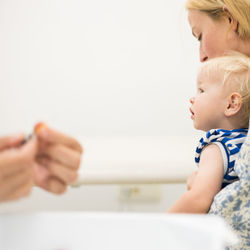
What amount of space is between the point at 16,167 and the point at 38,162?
0.10 meters

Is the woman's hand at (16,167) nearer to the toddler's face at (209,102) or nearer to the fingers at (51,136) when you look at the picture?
the fingers at (51,136)

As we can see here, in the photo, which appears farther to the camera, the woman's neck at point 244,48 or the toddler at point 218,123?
the woman's neck at point 244,48

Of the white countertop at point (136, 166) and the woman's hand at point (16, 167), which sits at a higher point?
the woman's hand at point (16, 167)

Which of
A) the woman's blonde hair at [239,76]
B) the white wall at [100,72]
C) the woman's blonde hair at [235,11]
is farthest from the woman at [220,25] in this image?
the white wall at [100,72]

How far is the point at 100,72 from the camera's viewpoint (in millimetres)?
1952

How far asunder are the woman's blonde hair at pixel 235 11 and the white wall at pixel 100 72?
94 cm

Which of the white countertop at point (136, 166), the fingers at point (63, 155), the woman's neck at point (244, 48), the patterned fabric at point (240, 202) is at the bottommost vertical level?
the white countertop at point (136, 166)

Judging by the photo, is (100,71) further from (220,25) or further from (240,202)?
(240,202)

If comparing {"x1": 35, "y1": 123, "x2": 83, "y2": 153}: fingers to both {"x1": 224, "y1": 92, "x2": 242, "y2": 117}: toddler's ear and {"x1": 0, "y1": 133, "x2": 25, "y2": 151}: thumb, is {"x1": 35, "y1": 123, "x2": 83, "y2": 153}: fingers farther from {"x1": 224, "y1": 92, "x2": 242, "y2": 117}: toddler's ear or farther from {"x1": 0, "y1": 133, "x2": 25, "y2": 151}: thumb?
{"x1": 224, "y1": 92, "x2": 242, "y2": 117}: toddler's ear

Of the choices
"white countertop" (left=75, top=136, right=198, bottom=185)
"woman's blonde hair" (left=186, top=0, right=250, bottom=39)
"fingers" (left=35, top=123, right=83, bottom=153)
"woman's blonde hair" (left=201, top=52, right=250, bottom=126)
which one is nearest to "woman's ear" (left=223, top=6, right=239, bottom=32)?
"woman's blonde hair" (left=186, top=0, right=250, bottom=39)

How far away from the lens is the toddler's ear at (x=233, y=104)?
0.85 m

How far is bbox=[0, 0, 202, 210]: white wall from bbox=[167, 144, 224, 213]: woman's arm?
3.81 feet

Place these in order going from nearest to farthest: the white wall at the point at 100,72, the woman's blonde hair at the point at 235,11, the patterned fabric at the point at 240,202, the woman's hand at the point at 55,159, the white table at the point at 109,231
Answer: the white table at the point at 109,231 < the woman's hand at the point at 55,159 < the patterned fabric at the point at 240,202 < the woman's blonde hair at the point at 235,11 < the white wall at the point at 100,72

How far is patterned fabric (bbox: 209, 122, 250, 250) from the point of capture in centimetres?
71
